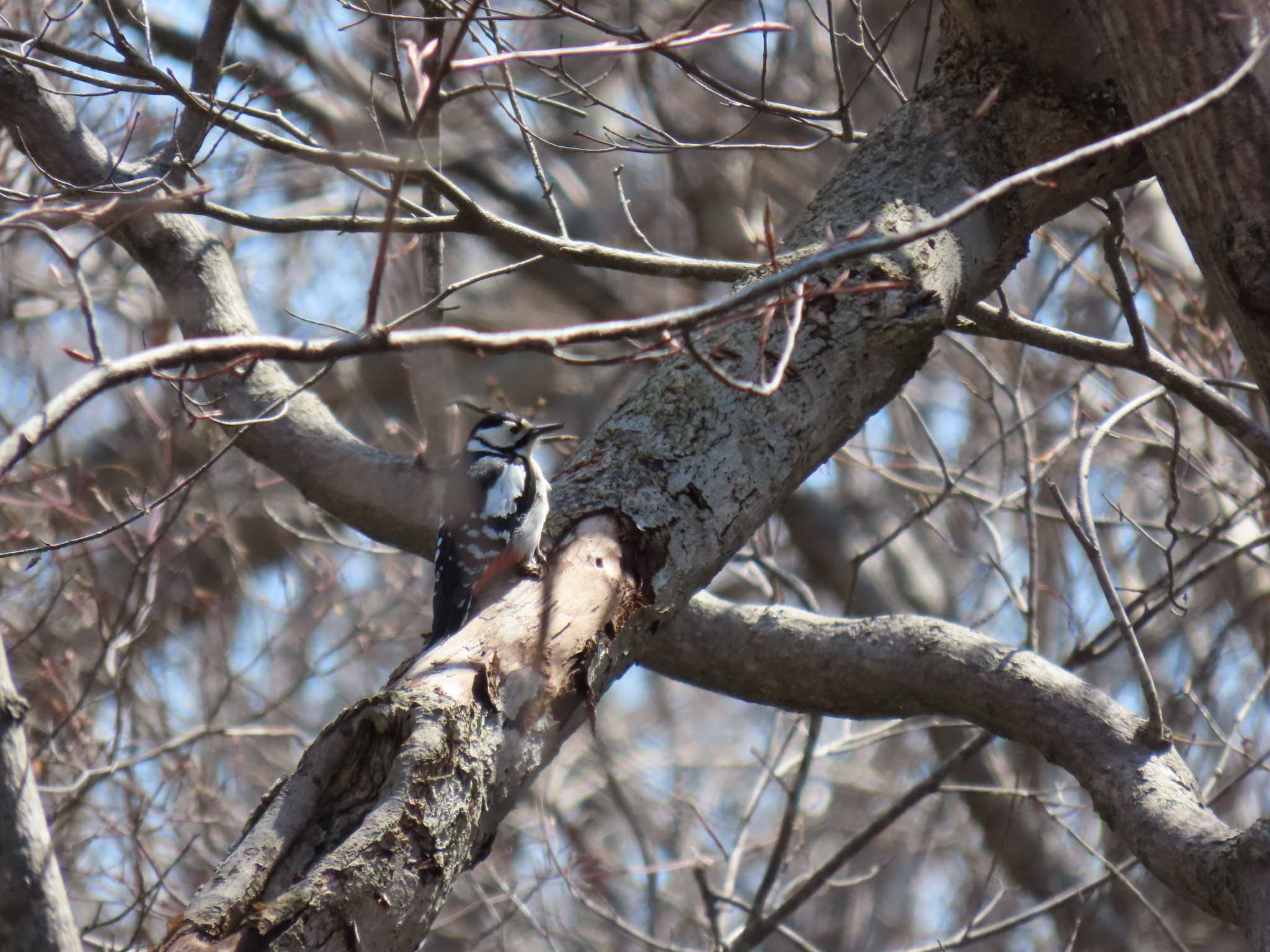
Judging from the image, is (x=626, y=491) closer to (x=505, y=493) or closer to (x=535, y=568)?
(x=535, y=568)

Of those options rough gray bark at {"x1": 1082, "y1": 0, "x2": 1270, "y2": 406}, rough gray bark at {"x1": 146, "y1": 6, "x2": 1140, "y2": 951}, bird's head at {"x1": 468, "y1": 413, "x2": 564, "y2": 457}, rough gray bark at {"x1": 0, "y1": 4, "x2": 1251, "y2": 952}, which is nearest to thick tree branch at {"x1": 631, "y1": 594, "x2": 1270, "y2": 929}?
rough gray bark at {"x1": 0, "y1": 4, "x2": 1251, "y2": 952}

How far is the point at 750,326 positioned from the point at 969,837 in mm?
8367

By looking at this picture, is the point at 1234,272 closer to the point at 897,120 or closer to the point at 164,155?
the point at 897,120

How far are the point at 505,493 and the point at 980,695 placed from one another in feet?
6.59

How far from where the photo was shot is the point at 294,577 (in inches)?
374

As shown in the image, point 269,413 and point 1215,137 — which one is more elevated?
point 269,413

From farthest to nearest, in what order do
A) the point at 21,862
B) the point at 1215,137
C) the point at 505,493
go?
the point at 505,493
the point at 1215,137
the point at 21,862

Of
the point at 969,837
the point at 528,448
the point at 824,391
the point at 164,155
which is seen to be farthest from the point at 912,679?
the point at 969,837

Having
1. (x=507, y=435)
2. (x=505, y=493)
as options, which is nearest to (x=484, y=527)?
(x=505, y=493)

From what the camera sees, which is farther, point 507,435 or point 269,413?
point 507,435

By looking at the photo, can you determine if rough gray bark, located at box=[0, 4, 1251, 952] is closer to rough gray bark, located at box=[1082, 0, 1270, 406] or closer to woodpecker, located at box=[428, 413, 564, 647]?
woodpecker, located at box=[428, 413, 564, 647]

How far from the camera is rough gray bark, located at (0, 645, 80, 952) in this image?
6.01 ft

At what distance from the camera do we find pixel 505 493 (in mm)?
4664

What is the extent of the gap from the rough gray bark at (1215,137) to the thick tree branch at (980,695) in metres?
1.12
